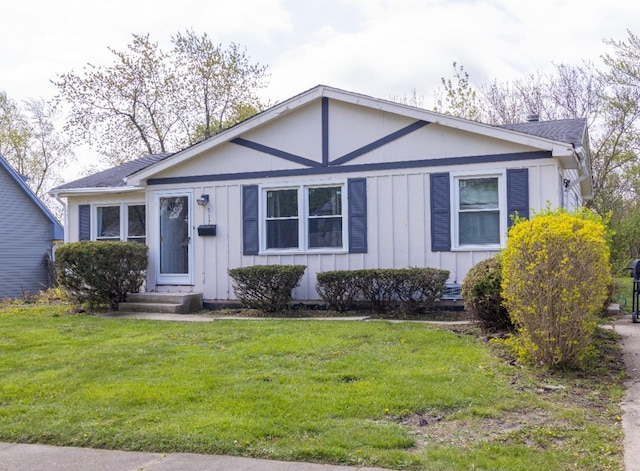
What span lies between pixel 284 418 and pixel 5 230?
1854cm

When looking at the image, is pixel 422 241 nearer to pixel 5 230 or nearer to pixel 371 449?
pixel 371 449

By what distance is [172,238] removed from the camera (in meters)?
12.6

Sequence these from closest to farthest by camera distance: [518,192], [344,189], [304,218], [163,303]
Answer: [518,192] → [344,189] → [304,218] → [163,303]

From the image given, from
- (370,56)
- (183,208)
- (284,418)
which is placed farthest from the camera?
(370,56)

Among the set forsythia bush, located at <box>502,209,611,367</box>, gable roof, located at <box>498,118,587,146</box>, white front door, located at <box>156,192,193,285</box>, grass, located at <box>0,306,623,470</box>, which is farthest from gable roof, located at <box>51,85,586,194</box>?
forsythia bush, located at <box>502,209,611,367</box>

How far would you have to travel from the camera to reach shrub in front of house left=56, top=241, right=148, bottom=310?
36.6ft

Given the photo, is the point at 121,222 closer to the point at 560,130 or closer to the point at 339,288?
the point at 339,288

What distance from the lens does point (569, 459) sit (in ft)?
12.0

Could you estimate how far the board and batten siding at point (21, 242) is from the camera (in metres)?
20.0

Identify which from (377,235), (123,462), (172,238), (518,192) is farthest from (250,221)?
(123,462)

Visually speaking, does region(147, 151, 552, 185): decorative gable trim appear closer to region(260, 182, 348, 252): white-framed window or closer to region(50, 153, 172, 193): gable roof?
region(260, 182, 348, 252): white-framed window

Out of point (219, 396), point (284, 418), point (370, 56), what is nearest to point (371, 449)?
→ point (284, 418)

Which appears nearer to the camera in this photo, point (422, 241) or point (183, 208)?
point (422, 241)

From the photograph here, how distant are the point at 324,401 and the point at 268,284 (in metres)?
5.80
